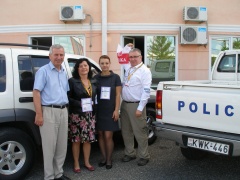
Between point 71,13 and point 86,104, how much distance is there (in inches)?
183

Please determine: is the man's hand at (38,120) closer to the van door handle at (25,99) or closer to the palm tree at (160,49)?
the van door handle at (25,99)

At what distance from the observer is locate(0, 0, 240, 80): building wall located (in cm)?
800

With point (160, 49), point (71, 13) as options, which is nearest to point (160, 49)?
point (160, 49)

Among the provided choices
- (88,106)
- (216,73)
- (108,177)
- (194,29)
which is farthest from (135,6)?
(108,177)

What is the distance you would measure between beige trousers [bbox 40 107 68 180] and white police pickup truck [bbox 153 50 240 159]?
3.99ft

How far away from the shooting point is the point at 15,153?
11.6 feet

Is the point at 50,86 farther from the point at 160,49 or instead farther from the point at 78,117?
the point at 160,49

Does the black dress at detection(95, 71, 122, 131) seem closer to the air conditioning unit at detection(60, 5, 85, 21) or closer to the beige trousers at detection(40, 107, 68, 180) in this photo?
the beige trousers at detection(40, 107, 68, 180)

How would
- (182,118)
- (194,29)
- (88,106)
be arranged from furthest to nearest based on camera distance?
(194,29) → (88,106) → (182,118)

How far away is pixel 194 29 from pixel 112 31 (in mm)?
2267

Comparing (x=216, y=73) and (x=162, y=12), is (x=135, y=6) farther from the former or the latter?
(x=216, y=73)

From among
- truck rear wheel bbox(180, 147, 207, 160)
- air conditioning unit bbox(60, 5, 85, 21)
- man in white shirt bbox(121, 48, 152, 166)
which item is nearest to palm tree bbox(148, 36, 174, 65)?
air conditioning unit bbox(60, 5, 85, 21)

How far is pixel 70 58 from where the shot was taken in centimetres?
432

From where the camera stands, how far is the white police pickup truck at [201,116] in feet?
10.2
